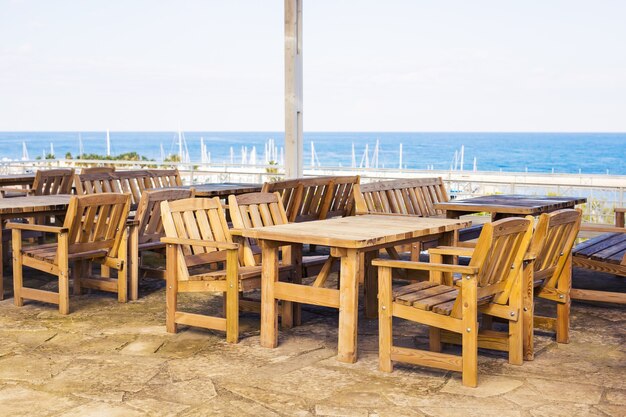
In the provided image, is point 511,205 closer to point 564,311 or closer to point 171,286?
point 564,311

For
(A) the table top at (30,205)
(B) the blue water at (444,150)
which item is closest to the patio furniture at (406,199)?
(A) the table top at (30,205)

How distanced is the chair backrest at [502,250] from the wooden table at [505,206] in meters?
1.92

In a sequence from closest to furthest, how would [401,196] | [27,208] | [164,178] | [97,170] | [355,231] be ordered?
[355,231] → [27,208] → [401,196] → [164,178] → [97,170]

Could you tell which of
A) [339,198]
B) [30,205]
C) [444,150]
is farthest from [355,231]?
[444,150]

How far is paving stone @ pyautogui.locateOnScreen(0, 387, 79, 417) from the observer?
3.76 metres

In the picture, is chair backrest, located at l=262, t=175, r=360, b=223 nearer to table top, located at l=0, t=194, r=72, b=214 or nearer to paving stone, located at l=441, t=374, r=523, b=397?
table top, located at l=0, t=194, r=72, b=214

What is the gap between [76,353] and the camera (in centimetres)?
474

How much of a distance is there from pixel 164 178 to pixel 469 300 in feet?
16.9

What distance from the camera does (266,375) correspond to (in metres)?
4.31

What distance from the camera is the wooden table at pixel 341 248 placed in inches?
175
